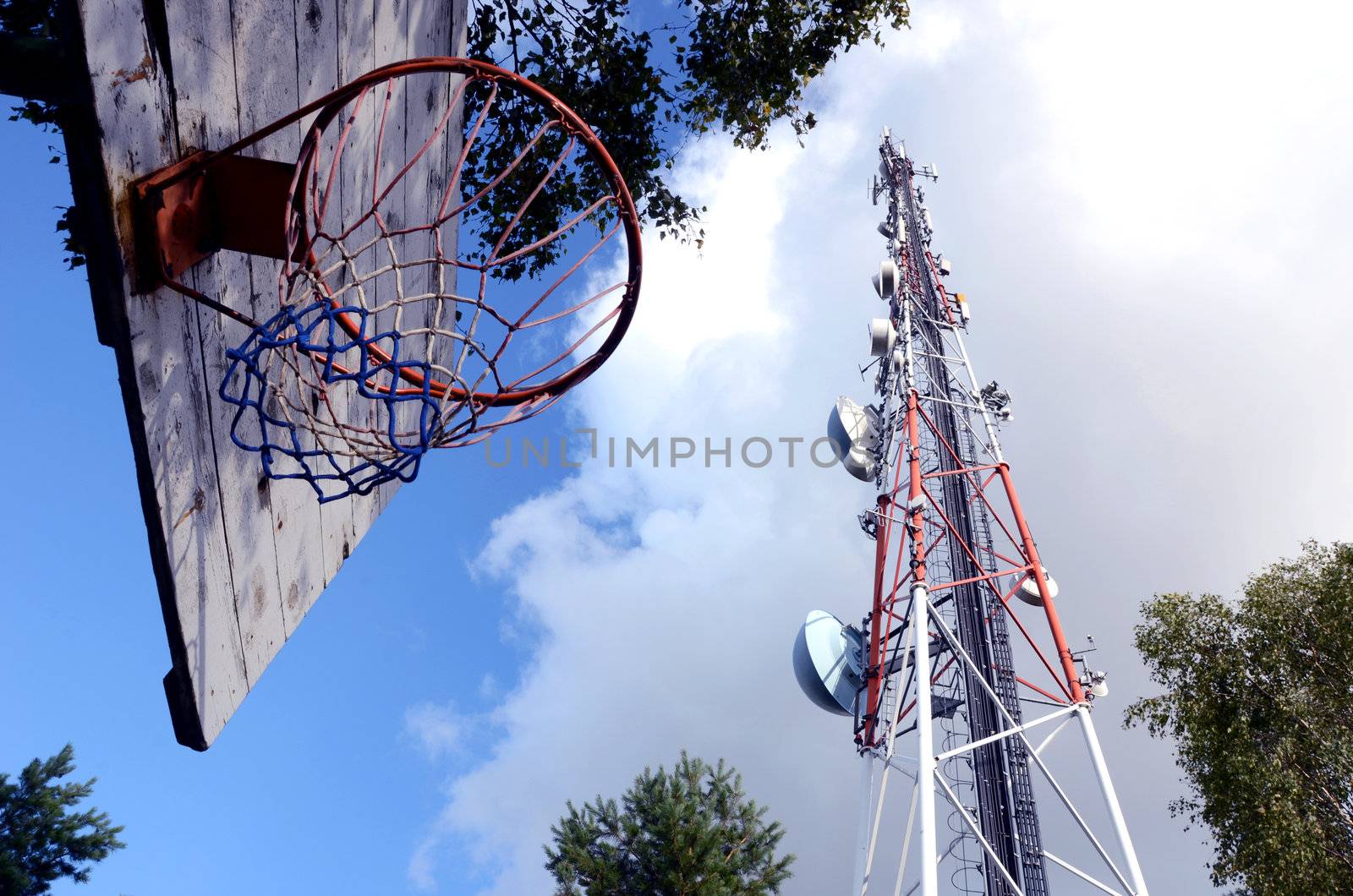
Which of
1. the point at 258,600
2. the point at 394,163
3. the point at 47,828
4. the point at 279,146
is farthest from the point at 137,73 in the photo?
the point at 47,828

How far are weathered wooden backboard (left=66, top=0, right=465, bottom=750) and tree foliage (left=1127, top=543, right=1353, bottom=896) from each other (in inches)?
496

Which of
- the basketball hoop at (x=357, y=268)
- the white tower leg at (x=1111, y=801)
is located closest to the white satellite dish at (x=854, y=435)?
the white tower leg at (x=1111, y=801)

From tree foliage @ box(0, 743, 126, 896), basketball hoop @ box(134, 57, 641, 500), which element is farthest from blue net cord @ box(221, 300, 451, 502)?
tree foliage @ box(0, 743, 126, 896)

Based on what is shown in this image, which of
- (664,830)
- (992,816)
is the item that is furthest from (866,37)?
(664,830)

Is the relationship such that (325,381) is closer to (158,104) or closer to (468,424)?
(468,424)

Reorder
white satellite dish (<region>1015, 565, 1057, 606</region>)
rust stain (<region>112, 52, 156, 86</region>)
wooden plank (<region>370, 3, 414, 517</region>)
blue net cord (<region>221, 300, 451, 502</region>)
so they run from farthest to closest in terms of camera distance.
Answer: white satellite dish (<region>1015, 565, 1057, 606</region>), wooden plank (<region>370, 3, 414, 517</region>), blue net cord (<region>221, 300, 451, 502</region>), rust stain (<region>112, 52, 156, 86</region>)

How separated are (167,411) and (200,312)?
0.98 ft

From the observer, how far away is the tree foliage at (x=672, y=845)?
15398mm

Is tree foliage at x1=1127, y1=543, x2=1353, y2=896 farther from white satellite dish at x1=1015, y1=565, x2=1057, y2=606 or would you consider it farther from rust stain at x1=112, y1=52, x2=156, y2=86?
rust stain at x1=112, y1=52, x2=156, y2=86

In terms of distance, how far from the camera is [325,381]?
275cm

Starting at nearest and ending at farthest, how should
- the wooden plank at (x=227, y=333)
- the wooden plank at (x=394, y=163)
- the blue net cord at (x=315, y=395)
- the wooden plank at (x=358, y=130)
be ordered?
the wooden plank at (x=227, y=333), the blue net cord at (x=315, y=395), the wooden plank at (x=358, y=130), the wooden plank at (x=394, y=163)

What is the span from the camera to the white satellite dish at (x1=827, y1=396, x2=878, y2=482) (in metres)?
12.9

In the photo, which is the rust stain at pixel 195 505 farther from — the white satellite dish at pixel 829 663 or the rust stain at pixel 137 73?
the white satellite dish at pixel 829 663

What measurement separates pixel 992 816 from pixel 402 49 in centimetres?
969
